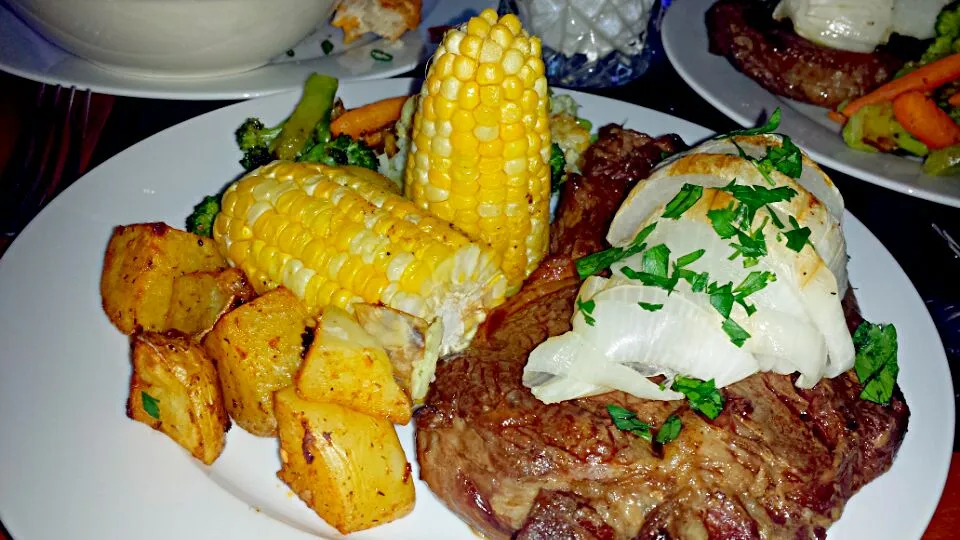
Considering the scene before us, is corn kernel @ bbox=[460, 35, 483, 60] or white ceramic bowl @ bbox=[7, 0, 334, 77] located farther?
white ceramic bowl @ bbox=[7, 0, 334, 77]

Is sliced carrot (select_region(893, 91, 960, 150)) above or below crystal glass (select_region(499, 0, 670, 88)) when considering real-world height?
below

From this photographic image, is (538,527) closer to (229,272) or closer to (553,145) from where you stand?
(229,272)

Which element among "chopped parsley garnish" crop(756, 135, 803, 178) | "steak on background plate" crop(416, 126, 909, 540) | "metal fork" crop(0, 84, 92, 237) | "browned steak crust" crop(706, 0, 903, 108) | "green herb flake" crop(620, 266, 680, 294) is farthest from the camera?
"browned steak crust" crop(706, 0, 903, 108)

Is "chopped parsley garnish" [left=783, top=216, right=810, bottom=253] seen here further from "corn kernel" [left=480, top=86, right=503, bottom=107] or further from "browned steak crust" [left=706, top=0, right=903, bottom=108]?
"browned steak crust" [left=706, top=0, right=903, bottom=108]

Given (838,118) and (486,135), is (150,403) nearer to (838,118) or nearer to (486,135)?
(486,135)

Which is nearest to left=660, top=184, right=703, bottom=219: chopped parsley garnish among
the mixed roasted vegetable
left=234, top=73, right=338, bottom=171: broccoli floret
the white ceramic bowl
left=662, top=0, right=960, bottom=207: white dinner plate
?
left=234, top=73, right=338, bottom=171: broccoli floret

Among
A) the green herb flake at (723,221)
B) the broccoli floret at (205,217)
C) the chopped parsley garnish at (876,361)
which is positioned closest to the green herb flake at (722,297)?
the green herb flake at (723,221)

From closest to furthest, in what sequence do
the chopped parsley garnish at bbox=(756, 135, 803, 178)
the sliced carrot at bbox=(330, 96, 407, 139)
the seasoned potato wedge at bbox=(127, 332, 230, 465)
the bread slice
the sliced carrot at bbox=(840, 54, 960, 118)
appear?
the seasoned potato wedge at bbox=(127, 332, 230, 465) → the chopped parsley garnish at bbox=(756, 135, 803, 178) → the sliced carrot at bbox=(330, 96, 407, 139) → the sliced carrot at bbox=(840, 54, 960, 118) → the bread slice
